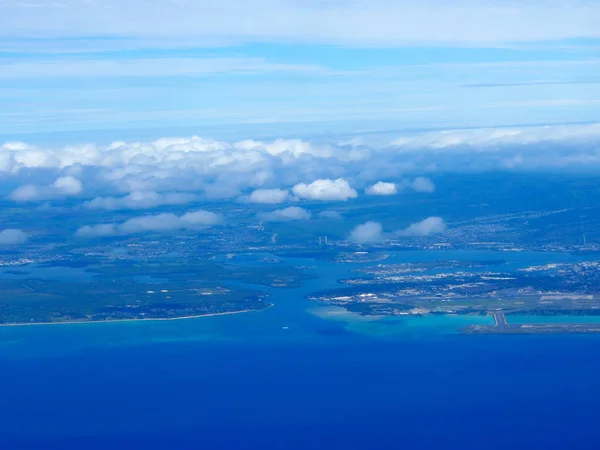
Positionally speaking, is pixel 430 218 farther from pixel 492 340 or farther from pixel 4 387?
pixel 4 387

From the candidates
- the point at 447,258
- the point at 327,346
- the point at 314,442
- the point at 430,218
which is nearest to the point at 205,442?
the point at 314,442

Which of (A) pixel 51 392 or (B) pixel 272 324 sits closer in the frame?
(A) pixel 51 392

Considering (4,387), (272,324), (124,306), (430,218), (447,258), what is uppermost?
(430,218)

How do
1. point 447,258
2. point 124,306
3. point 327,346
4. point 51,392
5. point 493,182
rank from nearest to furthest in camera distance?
point 51,392 < point 327,346 < point 124,306 < point 447,258 < point 493,182

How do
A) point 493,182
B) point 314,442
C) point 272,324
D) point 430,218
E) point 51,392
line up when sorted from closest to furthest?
1. point 314,442
2. point 51,392
3. point 272,324
4. point 430,218
5. point 493,182

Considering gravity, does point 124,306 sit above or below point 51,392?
above

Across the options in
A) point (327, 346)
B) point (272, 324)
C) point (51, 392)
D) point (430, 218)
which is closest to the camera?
point (51, 392)

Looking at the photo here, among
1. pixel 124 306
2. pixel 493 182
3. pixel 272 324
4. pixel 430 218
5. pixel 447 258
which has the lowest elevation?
pixel 272 324

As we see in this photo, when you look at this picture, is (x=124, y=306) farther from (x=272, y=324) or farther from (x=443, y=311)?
(x=443, y=311)

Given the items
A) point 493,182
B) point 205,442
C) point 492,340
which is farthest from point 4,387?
point 493,182
